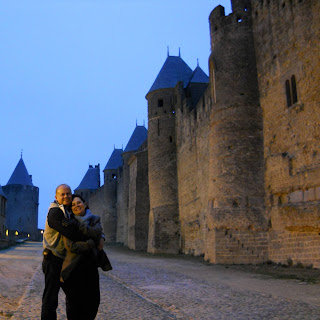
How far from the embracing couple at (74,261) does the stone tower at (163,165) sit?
1838cm

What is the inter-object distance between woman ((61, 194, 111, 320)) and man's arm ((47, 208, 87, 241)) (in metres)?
0.05

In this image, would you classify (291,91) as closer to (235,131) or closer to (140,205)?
(235,131)

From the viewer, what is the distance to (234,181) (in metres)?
13.1

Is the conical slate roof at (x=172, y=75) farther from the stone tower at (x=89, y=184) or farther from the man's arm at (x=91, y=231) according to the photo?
the stone tower at (x=89, y=184)

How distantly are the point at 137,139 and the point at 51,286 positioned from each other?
34395mm

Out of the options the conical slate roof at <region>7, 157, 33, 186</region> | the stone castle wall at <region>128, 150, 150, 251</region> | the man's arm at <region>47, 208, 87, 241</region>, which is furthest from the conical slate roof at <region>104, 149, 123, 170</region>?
the man's arm at <region>47, 208, 87, 241</region>

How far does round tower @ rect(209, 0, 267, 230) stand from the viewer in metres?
12.8

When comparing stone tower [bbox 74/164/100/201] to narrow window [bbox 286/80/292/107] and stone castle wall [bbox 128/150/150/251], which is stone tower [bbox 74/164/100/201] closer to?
stone castle wall [bbox 128/150/150/251]

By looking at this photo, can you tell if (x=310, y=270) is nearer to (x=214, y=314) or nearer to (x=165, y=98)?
(x=214, y=314)

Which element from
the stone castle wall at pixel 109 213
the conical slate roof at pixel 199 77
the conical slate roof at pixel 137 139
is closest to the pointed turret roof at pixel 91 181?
the stone castle wall at pixel 109 213

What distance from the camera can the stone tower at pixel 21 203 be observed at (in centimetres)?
6081

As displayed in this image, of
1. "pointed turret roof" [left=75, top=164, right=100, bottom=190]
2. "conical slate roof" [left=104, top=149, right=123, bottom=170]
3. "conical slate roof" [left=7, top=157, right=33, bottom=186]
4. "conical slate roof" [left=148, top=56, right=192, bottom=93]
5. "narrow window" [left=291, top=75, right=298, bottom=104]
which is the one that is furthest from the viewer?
"conical slate roof" [left=7, top=157, right=33, bottom=186]

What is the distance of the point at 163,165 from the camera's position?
2262 cm

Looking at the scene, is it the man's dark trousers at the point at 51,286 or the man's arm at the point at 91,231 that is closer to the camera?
the man's arm at the point at 91,231
